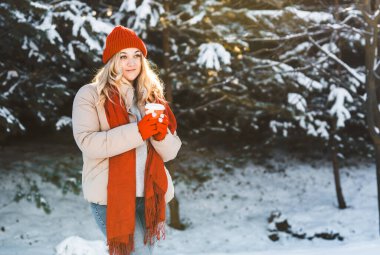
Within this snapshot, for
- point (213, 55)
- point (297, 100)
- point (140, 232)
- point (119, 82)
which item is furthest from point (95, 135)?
point (297, 100)

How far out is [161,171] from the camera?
115 inches

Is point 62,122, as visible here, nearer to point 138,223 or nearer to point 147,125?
point 138,223

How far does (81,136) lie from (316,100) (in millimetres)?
10599

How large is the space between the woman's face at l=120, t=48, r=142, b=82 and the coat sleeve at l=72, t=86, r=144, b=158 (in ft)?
1.07

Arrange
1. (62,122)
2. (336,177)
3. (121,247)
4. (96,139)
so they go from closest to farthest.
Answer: (96,139), (121,247), (62,122), (336,177)

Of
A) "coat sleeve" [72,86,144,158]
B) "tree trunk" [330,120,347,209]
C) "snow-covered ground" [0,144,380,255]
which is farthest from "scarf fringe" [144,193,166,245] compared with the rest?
"tree trunk" [330,120,347,209]

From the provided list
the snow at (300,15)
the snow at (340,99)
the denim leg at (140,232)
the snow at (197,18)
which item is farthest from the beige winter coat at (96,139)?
the snow at (340,99)

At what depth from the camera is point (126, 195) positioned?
2789 mm

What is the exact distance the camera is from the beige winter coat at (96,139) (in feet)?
8.93

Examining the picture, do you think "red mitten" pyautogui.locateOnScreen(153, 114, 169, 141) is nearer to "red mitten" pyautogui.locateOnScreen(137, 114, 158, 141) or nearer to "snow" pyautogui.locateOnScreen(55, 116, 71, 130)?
"red mitten" pyautogui.locateOnScreen(137, 114, 158, 141)

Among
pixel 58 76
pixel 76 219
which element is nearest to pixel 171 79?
pixel 58 76

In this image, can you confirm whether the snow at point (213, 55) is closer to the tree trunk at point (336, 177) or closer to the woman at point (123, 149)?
the tree trunk at point (336, 177)

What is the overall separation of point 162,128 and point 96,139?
0.39m

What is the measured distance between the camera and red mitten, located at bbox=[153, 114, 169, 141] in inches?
109
